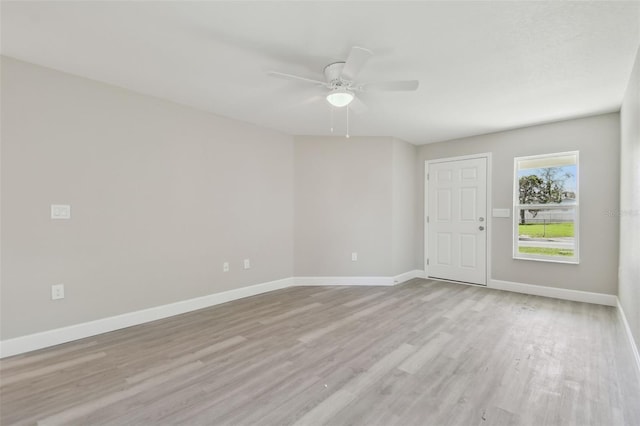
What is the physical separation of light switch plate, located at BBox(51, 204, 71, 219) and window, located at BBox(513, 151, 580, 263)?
556cm

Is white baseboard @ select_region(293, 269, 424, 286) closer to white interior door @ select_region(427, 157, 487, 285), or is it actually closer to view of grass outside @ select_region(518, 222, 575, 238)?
white interior door @ select_region(427, 157, 487, 285)

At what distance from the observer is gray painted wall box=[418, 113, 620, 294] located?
368 cm

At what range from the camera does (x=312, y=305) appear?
3.71 metres

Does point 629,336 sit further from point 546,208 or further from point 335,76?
point 335,76

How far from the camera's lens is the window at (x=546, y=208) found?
4000 millimetres

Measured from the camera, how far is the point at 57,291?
2.62m

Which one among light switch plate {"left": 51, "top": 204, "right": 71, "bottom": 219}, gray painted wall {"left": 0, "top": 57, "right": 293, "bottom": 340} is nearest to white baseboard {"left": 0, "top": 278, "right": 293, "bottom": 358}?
gray painted wall {"left": 0, "top": 57, "right": 293, "bottom": 340}

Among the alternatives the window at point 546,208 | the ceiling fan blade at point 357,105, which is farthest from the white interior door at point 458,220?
the ceiling fan blade at point 357,105

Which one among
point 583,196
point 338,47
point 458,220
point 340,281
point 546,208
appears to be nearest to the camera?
point 338,47

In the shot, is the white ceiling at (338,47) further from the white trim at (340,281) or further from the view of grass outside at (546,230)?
the white trim at (340,281)

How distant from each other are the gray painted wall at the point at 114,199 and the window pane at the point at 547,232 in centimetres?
398

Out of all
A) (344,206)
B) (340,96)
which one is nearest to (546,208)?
(344,206)

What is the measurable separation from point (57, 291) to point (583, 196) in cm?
603

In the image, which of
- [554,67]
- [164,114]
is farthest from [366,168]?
[164,114]
